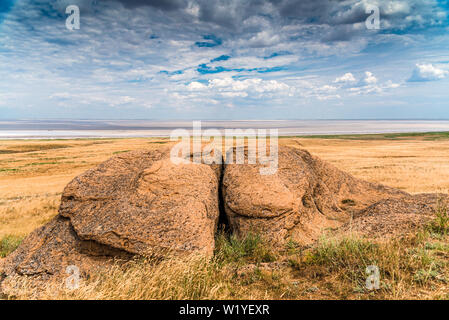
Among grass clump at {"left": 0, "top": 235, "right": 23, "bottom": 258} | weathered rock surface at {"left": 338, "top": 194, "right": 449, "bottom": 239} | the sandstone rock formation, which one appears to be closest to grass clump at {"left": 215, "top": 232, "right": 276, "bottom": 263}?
the sandstone rock formation

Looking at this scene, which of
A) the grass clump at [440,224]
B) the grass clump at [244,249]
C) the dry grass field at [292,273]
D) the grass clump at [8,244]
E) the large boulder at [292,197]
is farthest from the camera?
the grass clump at [8,244]

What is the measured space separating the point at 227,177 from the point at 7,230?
951cm

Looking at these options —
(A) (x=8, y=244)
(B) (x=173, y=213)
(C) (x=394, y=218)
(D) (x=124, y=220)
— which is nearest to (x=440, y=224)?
(C) (x=394, y=218)

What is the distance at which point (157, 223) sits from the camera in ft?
20.2

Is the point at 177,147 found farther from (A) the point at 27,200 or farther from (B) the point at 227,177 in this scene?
(A) the point at 27,200

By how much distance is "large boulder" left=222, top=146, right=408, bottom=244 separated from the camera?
23.0 ft

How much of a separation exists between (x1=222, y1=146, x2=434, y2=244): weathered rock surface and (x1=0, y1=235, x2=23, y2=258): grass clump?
6.87m

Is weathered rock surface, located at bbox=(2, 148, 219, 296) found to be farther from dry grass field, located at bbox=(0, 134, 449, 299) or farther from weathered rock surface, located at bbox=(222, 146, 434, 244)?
weathered rock surface, located at bbox=(222, 146, 434, 244)

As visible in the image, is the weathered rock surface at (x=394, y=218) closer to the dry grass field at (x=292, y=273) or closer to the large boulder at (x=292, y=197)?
the dry grass field at (x=292, y=273)

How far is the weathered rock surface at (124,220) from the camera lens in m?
5.96

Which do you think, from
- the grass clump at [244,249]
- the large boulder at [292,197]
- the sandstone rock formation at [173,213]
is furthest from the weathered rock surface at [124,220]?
the large boulder at [292,197]

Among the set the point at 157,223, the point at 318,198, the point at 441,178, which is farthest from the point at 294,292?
the point at 441,178

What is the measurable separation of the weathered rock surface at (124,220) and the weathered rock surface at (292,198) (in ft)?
2.24

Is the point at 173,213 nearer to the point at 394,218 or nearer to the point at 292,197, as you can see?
the point at 292,197
